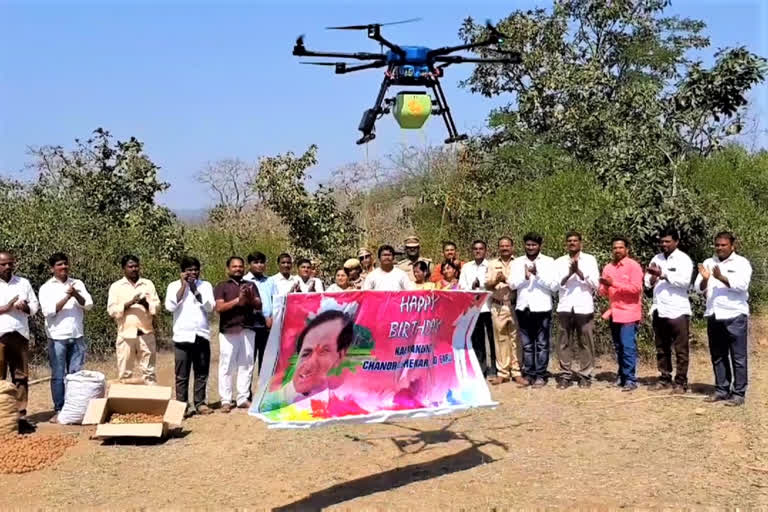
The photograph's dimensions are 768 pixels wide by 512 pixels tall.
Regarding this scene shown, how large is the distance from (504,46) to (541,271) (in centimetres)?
1234

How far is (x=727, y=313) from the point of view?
24.9ft

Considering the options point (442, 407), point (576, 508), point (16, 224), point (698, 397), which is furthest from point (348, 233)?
point (576, 508)

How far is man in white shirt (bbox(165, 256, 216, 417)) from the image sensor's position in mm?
7875

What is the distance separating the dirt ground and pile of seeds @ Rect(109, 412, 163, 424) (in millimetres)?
254

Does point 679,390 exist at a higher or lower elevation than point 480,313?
lower

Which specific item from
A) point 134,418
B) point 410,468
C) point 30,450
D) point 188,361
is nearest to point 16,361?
point 30,450

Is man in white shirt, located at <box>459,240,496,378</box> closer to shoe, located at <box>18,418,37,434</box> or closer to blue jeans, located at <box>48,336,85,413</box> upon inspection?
→ blue jeans, located at <box>48,336,85,413</box>

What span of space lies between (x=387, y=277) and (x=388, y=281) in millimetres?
50

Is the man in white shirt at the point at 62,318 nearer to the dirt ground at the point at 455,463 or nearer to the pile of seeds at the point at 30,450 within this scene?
the dirt ground at the point at 455,463

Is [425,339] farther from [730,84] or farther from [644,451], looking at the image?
[730,84]

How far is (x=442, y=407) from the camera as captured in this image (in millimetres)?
5992

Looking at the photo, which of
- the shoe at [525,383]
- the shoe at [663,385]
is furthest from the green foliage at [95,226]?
the shoe at [663,385]

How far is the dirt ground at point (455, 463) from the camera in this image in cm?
556

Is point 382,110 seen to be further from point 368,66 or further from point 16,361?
point 16,361
